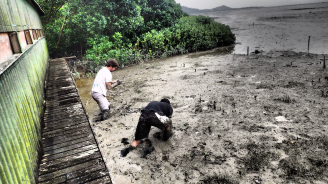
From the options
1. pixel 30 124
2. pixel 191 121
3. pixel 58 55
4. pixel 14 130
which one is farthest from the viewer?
pixel 58 55

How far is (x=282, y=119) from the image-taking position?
4945 mm

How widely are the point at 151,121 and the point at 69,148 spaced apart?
4.95 ft

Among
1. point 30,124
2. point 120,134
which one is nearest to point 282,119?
point 120,134

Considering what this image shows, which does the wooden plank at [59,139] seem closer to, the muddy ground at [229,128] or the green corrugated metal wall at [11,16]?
the muddy ground at [229,128]

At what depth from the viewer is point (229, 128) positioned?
187 inches

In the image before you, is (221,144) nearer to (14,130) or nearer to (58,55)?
(14,130)

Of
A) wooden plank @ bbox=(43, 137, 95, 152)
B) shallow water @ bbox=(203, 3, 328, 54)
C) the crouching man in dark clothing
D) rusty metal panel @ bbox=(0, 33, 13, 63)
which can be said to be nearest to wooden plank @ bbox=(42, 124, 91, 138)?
wooden plank @ bbox=(43, 137, 95, 152)

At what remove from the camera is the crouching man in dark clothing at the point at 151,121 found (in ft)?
12.6

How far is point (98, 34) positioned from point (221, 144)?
36.3 feet

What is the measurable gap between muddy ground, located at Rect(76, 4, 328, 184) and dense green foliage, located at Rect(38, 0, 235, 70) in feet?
14.4

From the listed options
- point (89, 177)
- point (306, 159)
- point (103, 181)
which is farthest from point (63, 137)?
point (306, 159)

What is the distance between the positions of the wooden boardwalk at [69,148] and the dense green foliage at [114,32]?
7.83 m

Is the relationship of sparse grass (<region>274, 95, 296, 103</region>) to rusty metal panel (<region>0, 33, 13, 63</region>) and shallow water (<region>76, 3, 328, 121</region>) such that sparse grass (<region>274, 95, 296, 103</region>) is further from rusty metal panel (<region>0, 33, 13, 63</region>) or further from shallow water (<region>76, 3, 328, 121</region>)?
rusty metal panel (<region>0, 33, 13, 63</region>)

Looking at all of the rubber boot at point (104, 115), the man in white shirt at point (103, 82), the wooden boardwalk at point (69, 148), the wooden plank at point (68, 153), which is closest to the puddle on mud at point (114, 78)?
the rubber boot at point (104, 115)
